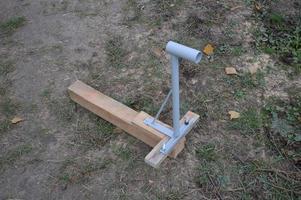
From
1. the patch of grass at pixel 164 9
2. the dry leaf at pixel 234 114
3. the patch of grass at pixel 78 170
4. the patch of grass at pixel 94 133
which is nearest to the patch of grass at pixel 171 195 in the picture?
the patch of grass at pixel 78 170

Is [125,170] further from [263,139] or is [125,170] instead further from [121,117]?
[263,139]

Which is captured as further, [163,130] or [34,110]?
[34,110]

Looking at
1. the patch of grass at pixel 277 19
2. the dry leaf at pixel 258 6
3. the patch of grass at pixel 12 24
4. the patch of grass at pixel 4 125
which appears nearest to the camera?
the patch of grass at pixel 4 125

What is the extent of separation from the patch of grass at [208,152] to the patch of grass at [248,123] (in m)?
0.24

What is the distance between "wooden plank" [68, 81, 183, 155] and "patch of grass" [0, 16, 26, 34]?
4.23 ft

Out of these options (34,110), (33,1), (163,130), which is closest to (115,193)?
(163,130)

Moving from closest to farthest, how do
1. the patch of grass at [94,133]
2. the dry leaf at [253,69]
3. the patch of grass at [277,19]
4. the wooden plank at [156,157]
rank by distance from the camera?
1. the wooden plank at [156,157]
2. the patch of grass at [94,133]
3. the dry leaf at [253,69]
4. the patch of grass at [277,19]

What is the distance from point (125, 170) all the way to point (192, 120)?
22.4 inches

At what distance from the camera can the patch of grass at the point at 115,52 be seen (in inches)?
127

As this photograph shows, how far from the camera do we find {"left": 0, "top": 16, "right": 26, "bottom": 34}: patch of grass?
3.72 m

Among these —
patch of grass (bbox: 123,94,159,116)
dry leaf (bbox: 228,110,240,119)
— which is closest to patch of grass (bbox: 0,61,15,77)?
patch of grass (bbox: 123,94,159,116)

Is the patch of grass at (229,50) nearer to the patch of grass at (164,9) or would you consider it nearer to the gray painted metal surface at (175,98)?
the patch of grass at (164,9)

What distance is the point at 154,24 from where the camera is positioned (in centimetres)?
357

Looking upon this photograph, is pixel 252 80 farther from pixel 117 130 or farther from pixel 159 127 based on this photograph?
pixel 117 130
